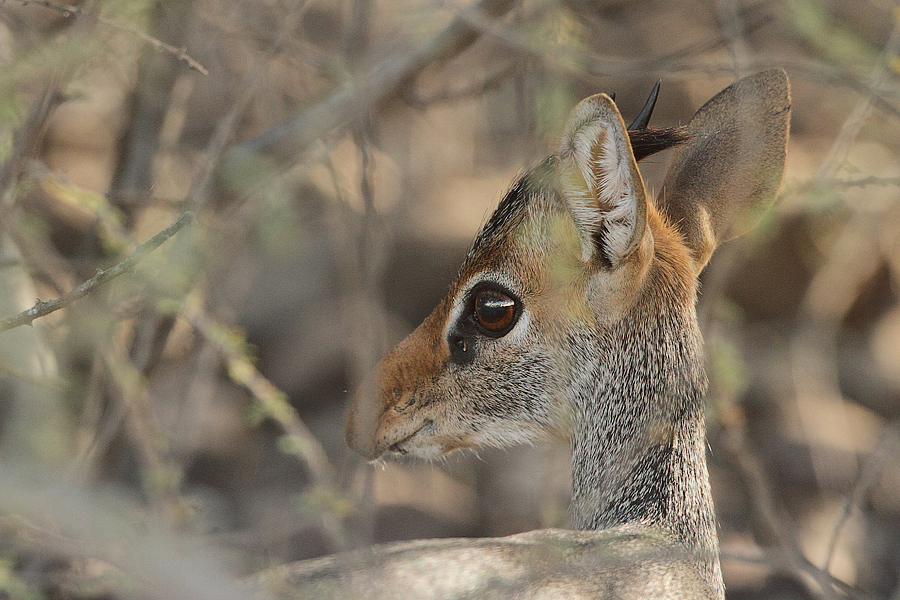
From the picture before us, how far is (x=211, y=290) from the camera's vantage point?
368cm

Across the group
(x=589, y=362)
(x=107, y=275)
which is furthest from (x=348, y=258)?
(x=107, y=275)

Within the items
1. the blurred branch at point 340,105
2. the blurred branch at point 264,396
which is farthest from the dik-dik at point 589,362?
the blurred branch at point 340,105

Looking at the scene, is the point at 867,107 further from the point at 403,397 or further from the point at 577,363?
the point at 403,397

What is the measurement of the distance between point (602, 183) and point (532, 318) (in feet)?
1.55

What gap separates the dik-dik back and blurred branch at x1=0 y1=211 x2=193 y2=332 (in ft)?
2.88

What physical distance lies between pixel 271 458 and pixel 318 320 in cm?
93

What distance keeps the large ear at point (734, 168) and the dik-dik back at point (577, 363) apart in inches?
5.4

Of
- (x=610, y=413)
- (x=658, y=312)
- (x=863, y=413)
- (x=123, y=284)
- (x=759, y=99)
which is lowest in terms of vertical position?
(x=863, y=413)

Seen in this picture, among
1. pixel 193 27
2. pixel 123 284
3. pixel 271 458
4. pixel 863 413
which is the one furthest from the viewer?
pixel 863 413

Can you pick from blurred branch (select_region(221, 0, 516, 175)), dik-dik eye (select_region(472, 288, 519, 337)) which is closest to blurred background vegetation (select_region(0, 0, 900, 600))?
blurred branch (select_region(221, 0, 516, 175))

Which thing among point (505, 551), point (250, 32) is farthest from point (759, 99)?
point (250, 32)

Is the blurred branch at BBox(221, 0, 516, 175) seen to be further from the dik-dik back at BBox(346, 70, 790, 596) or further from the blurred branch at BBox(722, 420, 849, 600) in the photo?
the blurred branch at BBox(722, 420, 849, 600)

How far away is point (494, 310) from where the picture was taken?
2355 millimetres

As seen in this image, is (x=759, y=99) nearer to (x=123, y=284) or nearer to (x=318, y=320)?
(x=123, y=284)
